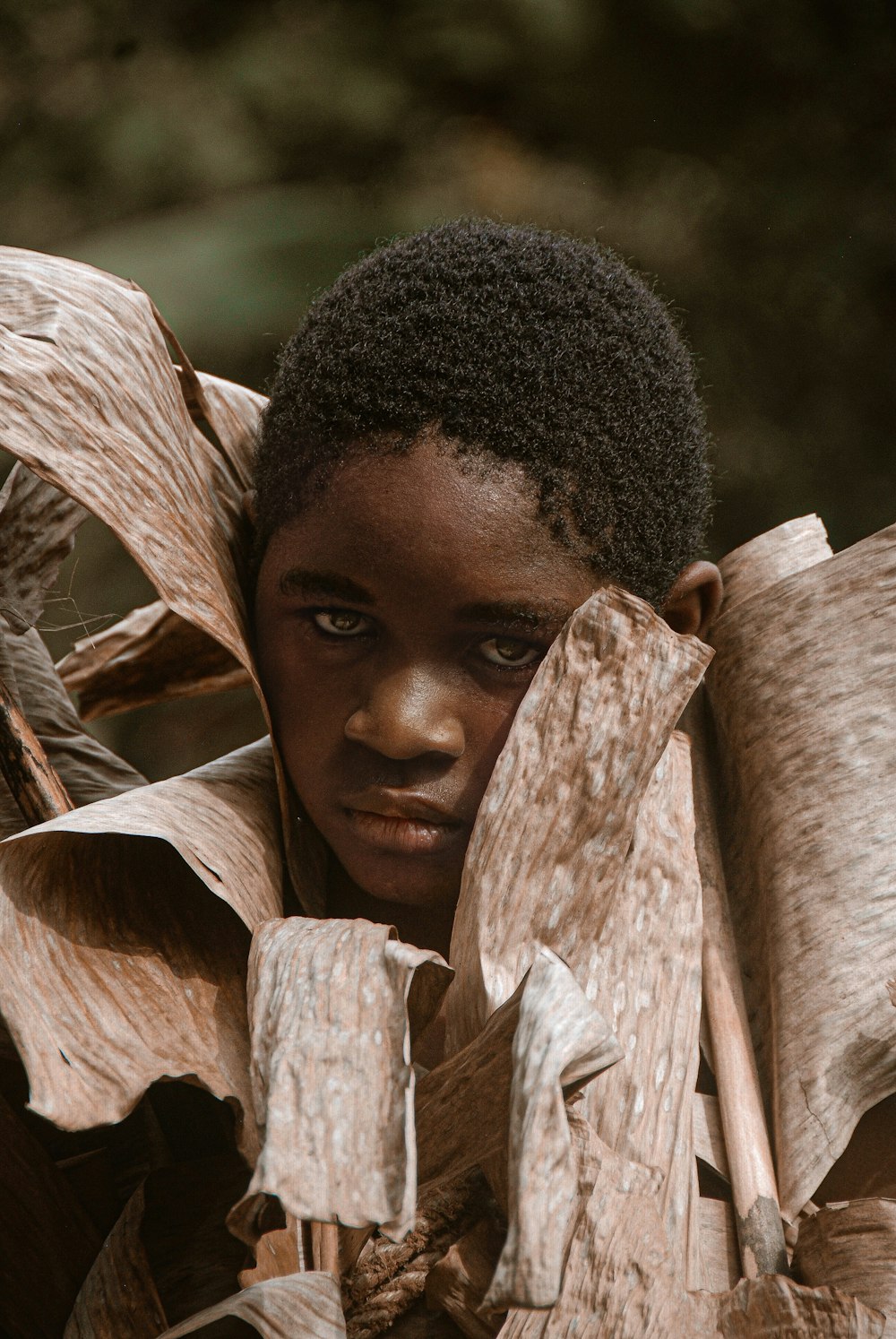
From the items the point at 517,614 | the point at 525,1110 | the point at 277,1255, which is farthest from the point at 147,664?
the point at 525,1110

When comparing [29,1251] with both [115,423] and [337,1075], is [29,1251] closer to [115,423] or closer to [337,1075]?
[337,1075]

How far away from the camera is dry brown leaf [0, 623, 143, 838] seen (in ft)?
2.61

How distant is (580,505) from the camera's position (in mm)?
678

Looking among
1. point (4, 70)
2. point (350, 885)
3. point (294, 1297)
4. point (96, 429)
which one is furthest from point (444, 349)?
point (4, 70)

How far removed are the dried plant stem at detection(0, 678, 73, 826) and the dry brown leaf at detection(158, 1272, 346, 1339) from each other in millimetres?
281

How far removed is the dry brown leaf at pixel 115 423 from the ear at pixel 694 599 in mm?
278

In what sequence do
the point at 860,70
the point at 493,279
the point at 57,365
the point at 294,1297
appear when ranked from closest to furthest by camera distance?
the point at 294,1297 → the point at 57,365 → the point at 493,279 → the point at 860,70

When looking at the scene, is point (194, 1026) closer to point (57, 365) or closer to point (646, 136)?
point (57, 365)

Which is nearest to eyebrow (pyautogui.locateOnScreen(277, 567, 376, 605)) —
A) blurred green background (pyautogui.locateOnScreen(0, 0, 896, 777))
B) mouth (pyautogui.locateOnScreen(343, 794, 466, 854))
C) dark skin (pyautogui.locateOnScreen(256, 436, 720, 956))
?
dark skin (pyautogui.locateOnScreen(256, 436, 720, 956))

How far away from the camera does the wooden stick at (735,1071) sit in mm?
588

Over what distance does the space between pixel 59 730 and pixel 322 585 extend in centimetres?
24

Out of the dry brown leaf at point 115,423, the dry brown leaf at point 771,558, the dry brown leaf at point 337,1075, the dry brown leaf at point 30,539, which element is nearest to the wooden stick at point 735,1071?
the dry brown leaf at point 771,558

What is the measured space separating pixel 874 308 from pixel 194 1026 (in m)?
1.12

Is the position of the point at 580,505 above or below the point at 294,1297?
above
